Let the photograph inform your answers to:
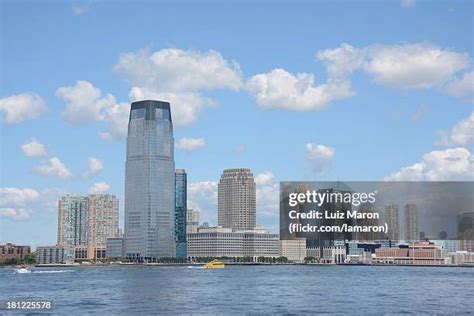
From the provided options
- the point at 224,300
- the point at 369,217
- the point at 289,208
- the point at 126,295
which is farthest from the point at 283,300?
the point at 369,217

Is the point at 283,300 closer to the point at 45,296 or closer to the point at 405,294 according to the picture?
the point at 405,294

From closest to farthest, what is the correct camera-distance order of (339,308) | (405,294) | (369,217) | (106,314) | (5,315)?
(5,315), (106,314), (339,308), (405,294), (369,217)

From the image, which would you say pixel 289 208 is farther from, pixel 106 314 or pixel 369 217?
pixel 106 314

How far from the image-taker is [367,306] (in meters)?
57.3

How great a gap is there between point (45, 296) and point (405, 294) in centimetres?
Result: 3271

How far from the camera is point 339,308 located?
5588cm

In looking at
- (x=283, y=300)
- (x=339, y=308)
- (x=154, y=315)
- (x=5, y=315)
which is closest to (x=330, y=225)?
(x=283, y=300)

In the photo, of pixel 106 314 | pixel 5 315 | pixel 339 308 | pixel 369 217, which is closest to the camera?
pixel 5 315

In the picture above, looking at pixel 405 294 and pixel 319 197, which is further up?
pixel 319 197

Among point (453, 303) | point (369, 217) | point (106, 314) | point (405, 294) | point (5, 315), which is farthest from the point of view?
point (369, 217)

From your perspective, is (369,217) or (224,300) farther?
(369,217)

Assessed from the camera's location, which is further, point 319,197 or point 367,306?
point 319,197

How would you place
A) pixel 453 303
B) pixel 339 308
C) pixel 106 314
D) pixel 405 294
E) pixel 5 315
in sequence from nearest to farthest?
pixel 5 315 → pixel 106 314 → pixel 339 308 → pixel 453 303 → pixel 405 294

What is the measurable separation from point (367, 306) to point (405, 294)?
15124 millimetres
